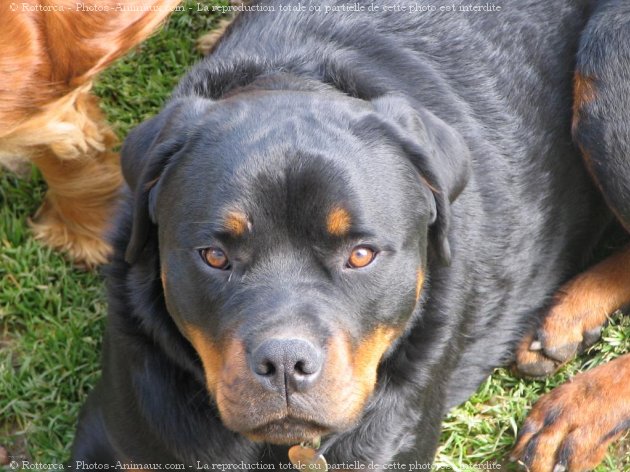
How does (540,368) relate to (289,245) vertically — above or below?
below

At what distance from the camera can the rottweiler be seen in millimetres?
2477

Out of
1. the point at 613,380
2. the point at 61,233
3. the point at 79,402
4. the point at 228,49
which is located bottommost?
the point at 79,402

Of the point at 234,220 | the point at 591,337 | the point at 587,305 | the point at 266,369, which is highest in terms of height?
the point at 234,220

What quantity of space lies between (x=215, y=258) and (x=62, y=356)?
161 centimetres

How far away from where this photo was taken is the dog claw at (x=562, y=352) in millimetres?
3678

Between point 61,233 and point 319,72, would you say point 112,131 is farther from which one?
point 319,72

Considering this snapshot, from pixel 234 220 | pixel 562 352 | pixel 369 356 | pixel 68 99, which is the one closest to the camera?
pixel 234 220

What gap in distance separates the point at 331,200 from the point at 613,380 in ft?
5.17

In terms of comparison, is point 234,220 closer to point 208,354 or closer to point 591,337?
point 208,354

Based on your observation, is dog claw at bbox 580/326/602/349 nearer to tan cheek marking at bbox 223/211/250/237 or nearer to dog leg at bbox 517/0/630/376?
dog leg at bbox 517/0/630/376

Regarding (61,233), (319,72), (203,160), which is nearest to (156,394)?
(203,160)

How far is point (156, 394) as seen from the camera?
2.87m

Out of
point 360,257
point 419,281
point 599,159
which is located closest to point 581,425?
point 599,159

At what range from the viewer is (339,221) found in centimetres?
248
